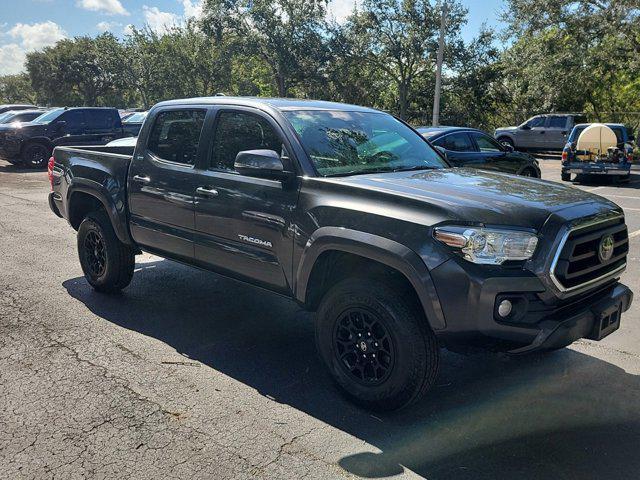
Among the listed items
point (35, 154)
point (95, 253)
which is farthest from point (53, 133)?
point (95, 253)

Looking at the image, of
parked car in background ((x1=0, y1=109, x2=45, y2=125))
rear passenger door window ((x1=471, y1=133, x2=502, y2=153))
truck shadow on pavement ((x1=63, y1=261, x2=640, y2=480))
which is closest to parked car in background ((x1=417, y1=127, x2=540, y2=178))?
rear passenger door window ((x1=471, y1=133, x2=502, y2=153))

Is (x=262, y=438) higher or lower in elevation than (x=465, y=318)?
lower

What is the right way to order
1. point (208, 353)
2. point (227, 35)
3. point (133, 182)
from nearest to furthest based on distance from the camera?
point (208, 353) → point (133, 182) → point (227, 35)

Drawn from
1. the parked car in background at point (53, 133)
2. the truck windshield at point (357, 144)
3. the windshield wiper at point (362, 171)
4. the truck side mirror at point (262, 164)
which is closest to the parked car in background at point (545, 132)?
the parked car in background at point (53, 133)

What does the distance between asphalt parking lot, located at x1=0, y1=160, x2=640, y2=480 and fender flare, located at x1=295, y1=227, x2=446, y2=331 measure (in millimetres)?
740

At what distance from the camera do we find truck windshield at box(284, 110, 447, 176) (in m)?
3.84

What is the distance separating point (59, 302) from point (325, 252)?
10.1ft

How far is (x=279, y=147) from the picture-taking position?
12.8ft

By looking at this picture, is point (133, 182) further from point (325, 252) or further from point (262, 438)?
point (262, 438)

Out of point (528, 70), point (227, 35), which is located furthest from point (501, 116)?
point (227, 35)

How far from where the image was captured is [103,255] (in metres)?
5.40

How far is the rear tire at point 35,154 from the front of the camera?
1742 cm

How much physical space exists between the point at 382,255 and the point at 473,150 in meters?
8.09

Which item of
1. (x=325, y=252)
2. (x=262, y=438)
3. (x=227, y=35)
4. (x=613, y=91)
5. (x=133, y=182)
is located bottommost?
(x=262, y=438)
